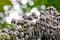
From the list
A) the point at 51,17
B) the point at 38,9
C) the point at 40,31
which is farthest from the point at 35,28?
the point at 38,9

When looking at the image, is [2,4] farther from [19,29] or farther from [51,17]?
[51,17]

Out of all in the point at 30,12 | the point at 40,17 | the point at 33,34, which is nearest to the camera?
the point at 33,34

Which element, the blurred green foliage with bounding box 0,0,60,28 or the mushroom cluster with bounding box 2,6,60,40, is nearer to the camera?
the mushroom cluster with bounding box 2,6,60,40

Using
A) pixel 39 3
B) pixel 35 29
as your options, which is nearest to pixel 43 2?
pixel 39 3

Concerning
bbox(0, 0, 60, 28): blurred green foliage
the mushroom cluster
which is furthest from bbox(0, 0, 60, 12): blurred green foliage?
the mushroom cluster

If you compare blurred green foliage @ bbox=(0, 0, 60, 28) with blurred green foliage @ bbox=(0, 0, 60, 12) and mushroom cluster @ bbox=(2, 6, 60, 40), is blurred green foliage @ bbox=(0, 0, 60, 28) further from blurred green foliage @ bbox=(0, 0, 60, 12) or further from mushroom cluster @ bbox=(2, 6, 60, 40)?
mushroom cluster @ bbox=(2, 6, 60, 40)

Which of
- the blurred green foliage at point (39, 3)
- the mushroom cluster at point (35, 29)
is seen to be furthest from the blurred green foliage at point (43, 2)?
the mushroom cluster at point (35, 29)

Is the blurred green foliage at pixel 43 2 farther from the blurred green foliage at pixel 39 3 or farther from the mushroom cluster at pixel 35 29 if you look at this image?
the mushroom cluster at pixel 35 29

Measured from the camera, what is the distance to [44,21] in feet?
12.4

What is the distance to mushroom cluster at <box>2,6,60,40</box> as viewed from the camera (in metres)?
3.58

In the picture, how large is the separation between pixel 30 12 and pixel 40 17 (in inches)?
14.7

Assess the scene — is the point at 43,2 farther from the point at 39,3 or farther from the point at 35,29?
the point at 35,29

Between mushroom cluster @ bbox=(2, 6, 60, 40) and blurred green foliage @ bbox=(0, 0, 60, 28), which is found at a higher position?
blurred green foliage @ bbox=(0, 0, 60, 28)

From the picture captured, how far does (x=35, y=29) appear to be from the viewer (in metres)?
3.63
